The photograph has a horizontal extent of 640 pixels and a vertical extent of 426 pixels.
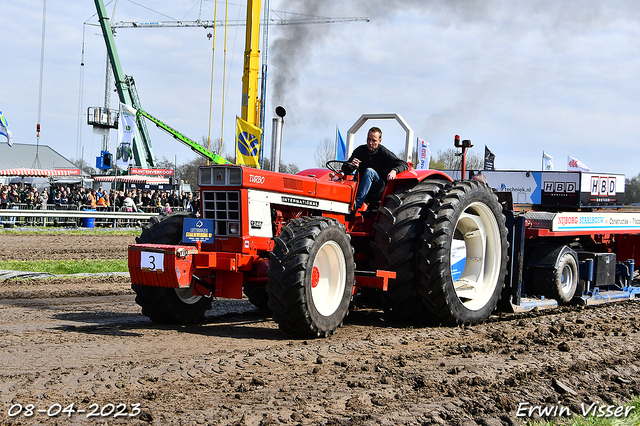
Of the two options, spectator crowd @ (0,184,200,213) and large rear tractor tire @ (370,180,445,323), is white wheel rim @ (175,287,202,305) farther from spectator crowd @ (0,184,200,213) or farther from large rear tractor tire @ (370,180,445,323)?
spectator crowd @ (0,184,200,213)

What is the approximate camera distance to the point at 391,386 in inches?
174

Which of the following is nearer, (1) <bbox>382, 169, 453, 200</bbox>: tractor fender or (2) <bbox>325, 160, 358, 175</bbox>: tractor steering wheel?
(1) <bbox>382, 169, 453, 200</bbox>: tractor fender

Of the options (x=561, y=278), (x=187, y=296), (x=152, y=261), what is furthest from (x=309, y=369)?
(x=561, y=278)

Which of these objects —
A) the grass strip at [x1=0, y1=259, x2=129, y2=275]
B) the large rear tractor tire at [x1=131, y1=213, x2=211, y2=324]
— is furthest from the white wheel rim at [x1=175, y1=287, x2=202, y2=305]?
the grass strip at [x1=0, y1=259, x2=129, y2=275]

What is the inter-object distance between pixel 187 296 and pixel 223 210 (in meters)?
1.16

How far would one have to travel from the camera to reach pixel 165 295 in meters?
6.75

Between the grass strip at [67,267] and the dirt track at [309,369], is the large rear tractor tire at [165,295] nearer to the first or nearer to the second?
the dirt track at [309,369]

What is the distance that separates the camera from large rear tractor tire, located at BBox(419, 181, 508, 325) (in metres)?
6.68

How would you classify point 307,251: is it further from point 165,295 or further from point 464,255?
point 464,255

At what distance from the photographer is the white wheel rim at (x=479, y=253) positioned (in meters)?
7.67

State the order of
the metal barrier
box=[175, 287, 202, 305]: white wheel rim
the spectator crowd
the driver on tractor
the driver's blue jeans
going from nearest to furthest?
box=[175, 287, 202, 305]: white wheel rim, the driver's blue jeans, the driver on tractor, the metal barrier, the spectator crowd

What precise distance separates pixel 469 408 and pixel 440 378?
67 centimetres

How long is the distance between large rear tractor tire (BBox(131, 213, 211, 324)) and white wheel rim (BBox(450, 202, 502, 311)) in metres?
3.16

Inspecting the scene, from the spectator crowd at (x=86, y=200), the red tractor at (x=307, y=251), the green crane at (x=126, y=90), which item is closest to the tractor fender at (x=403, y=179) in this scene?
the red tractor at (x=307, y=251)
